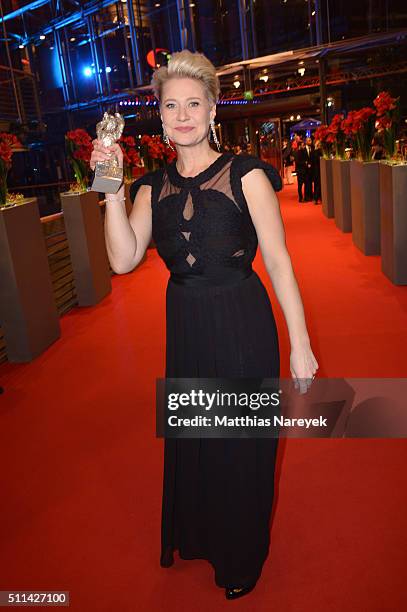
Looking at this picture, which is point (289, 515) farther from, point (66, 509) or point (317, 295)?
point (317, 295)

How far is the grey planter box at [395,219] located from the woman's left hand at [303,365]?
3.90m

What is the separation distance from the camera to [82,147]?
6.06 metres

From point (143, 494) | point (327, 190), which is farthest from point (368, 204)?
point (143, 494)

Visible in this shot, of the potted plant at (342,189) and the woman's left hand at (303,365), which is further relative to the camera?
the potted plant at (342,189)

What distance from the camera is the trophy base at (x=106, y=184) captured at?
1527 millimetres

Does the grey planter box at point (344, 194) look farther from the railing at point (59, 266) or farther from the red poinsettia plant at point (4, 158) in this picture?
the red poinsettia plant at point (4, 158)

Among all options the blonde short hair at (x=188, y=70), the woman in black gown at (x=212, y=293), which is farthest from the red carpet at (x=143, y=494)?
the blonde short hair at (x=188, y=70)

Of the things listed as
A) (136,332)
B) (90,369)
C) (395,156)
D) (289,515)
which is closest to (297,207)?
(395,156)

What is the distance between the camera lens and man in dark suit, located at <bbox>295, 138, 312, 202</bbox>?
43.0 ft

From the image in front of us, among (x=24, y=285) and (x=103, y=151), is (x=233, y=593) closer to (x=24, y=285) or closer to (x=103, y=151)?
(x=103, y=151)

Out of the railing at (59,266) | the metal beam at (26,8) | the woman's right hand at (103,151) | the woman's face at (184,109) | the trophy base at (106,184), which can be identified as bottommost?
the railing at (59,266)

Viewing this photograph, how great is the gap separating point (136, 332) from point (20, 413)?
5.02 ft

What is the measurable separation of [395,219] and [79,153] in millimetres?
3442

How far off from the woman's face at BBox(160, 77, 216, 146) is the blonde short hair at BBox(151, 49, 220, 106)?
0.01 meters
